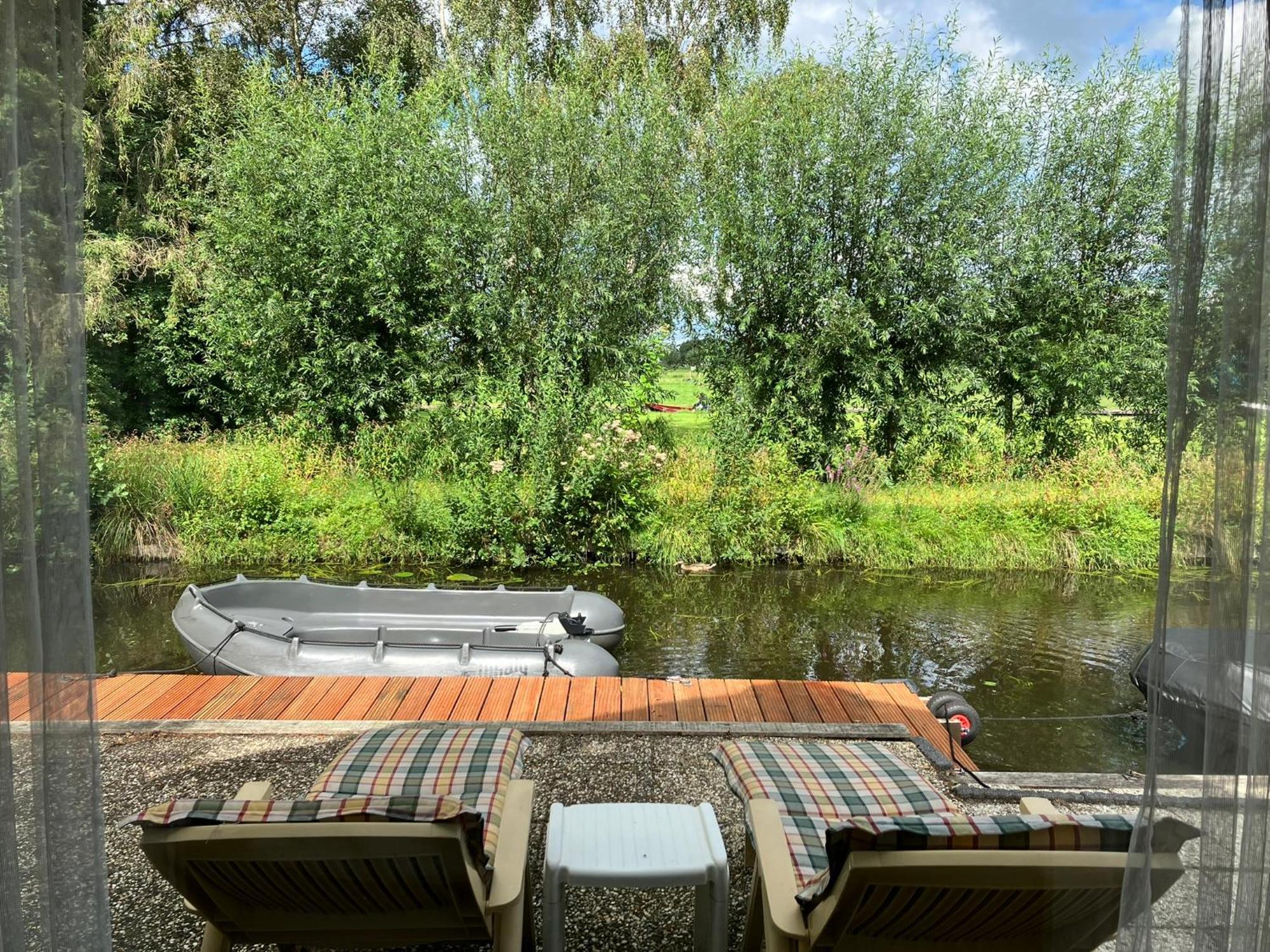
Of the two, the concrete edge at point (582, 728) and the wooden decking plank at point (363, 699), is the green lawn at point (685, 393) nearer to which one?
the wooden decking plank at point (363, 699)

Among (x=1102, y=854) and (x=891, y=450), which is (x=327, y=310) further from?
(x=1102, y=854)

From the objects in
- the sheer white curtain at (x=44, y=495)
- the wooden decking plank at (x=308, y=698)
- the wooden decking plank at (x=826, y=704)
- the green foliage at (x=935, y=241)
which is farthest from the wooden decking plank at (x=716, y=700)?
the green foliage at (x=935, y=241)

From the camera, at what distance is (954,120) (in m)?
8.58

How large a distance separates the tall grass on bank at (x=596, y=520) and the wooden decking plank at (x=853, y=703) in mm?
3824

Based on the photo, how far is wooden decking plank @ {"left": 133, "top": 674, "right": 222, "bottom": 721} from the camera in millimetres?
3250

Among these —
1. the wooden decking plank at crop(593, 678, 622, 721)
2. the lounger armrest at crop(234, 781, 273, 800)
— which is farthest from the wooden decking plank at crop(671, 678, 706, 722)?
the lounger armrest at crop(234, 781, 273, 800)

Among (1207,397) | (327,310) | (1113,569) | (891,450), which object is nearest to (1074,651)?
(1113,569)

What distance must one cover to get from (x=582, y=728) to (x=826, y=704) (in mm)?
1056

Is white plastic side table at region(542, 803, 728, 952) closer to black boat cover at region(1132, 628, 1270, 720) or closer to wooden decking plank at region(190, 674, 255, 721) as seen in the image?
black boat cover at region(1132, 628, 1270, 720)

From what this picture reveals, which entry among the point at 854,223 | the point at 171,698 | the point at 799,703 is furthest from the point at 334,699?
the point at 854,223

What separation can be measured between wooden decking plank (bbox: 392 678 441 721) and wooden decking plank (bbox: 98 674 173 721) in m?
0.95

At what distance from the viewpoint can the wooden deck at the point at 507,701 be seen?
329 cm

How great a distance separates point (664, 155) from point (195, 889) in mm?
8762

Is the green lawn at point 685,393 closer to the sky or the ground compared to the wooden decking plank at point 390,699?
closer to the sky
